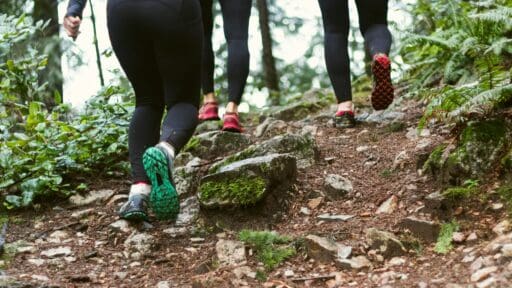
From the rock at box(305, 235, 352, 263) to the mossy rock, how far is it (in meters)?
0.87

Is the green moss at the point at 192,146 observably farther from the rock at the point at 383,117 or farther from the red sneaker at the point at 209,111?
the rock at the point at 383,117

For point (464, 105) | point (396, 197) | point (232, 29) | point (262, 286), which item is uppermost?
point (232, 29)

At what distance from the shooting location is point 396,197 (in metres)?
3.42

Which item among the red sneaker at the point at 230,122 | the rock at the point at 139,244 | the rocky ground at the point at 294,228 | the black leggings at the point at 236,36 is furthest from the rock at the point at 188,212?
the black leggings at the point at 236,36

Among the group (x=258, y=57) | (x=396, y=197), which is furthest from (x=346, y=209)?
(x=258, y=57)

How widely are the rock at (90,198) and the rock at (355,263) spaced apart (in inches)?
88.4

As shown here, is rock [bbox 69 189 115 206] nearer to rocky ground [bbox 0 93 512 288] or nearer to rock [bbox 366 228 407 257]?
rocky ground [bbox 0 93 512 288]

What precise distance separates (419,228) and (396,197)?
1.52ft

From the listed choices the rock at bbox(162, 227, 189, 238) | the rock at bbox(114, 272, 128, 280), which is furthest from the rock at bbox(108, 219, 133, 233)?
the rock at bbox(114, 272, 128, 280)

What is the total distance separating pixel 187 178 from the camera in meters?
4.33

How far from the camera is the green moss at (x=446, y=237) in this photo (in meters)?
2.76

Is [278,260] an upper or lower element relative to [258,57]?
lower

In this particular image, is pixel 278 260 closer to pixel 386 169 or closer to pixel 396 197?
pixel 396 197

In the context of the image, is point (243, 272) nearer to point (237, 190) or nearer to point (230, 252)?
point (230, 252)
